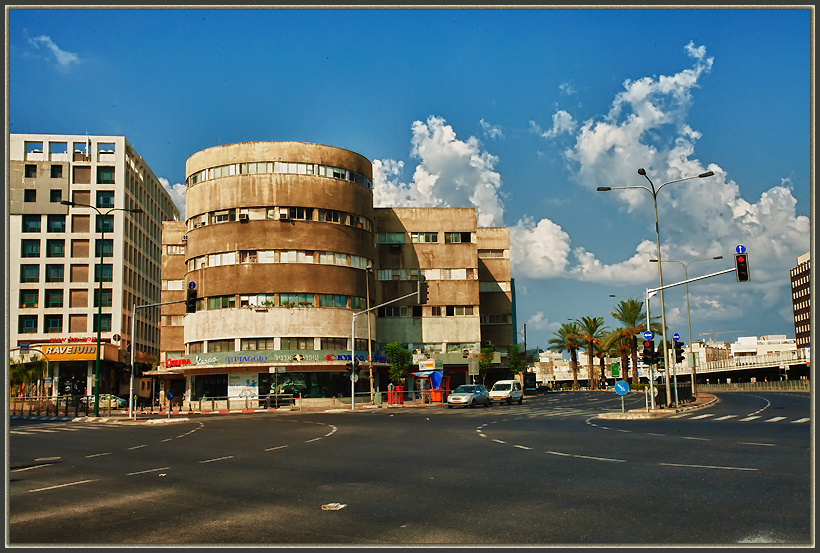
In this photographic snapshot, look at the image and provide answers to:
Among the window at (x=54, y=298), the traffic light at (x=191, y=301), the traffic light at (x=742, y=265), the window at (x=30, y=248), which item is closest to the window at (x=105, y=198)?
the window at (x=30, y=248)

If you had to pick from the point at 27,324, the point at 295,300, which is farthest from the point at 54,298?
the point at 295,300

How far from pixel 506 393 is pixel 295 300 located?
62.3ft

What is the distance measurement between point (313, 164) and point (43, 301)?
1760 inches

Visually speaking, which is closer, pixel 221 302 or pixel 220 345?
pixel 220 345

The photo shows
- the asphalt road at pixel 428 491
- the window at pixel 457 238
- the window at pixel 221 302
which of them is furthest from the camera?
the window at pixel 457 238

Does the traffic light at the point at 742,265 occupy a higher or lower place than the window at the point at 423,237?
lower

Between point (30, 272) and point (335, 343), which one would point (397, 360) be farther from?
point (30, 272)

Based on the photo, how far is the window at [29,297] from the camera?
83.6m

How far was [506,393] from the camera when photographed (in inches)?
1919

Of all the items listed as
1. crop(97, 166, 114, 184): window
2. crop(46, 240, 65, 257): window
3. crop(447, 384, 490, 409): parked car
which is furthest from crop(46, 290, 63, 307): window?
crop(447, 384, 490, 409): parked car

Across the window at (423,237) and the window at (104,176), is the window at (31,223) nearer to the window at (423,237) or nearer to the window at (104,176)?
the window at (104,176)

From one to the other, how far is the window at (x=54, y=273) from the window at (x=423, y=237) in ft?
146

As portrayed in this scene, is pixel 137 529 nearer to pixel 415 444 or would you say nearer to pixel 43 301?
pixel 415 444

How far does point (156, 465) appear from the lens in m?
15.1
